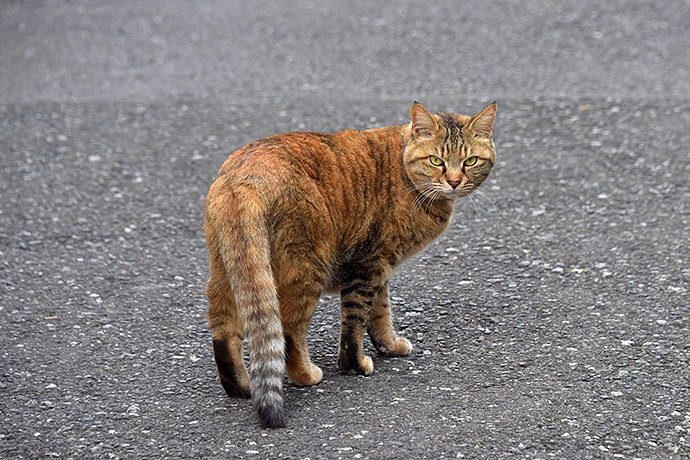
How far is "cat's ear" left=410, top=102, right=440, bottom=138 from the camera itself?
3795mm

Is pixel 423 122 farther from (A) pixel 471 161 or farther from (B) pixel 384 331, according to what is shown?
(B) pixel 384 331

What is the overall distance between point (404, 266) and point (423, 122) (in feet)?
4.49

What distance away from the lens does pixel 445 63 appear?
8.36m

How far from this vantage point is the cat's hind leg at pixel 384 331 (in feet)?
12.8

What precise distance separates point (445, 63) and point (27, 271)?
5.17 meters

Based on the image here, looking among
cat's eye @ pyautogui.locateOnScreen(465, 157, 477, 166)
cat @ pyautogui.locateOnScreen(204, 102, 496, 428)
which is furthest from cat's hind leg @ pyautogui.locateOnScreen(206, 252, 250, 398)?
cat's eye @ pyautogui.locateOnScreen(465, 157, 477, 166)

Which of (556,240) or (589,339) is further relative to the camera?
(556,240)

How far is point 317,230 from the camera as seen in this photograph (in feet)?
11.2

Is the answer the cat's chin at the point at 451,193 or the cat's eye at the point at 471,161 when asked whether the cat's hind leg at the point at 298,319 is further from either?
the cat's eye at the point at 471,161

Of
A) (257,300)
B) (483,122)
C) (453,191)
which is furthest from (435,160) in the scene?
(257,300)

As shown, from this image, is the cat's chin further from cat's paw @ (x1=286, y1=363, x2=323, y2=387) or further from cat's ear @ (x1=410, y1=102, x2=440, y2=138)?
cat's paw @ (x1=286, y1=363, x2=323, y2=387)

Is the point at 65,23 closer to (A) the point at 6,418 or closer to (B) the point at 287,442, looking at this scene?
(A) the point at 6,418

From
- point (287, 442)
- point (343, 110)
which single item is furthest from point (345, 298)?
point (343, 110)

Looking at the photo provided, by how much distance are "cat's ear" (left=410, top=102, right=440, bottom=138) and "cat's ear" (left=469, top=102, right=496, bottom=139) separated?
0.68 feet
